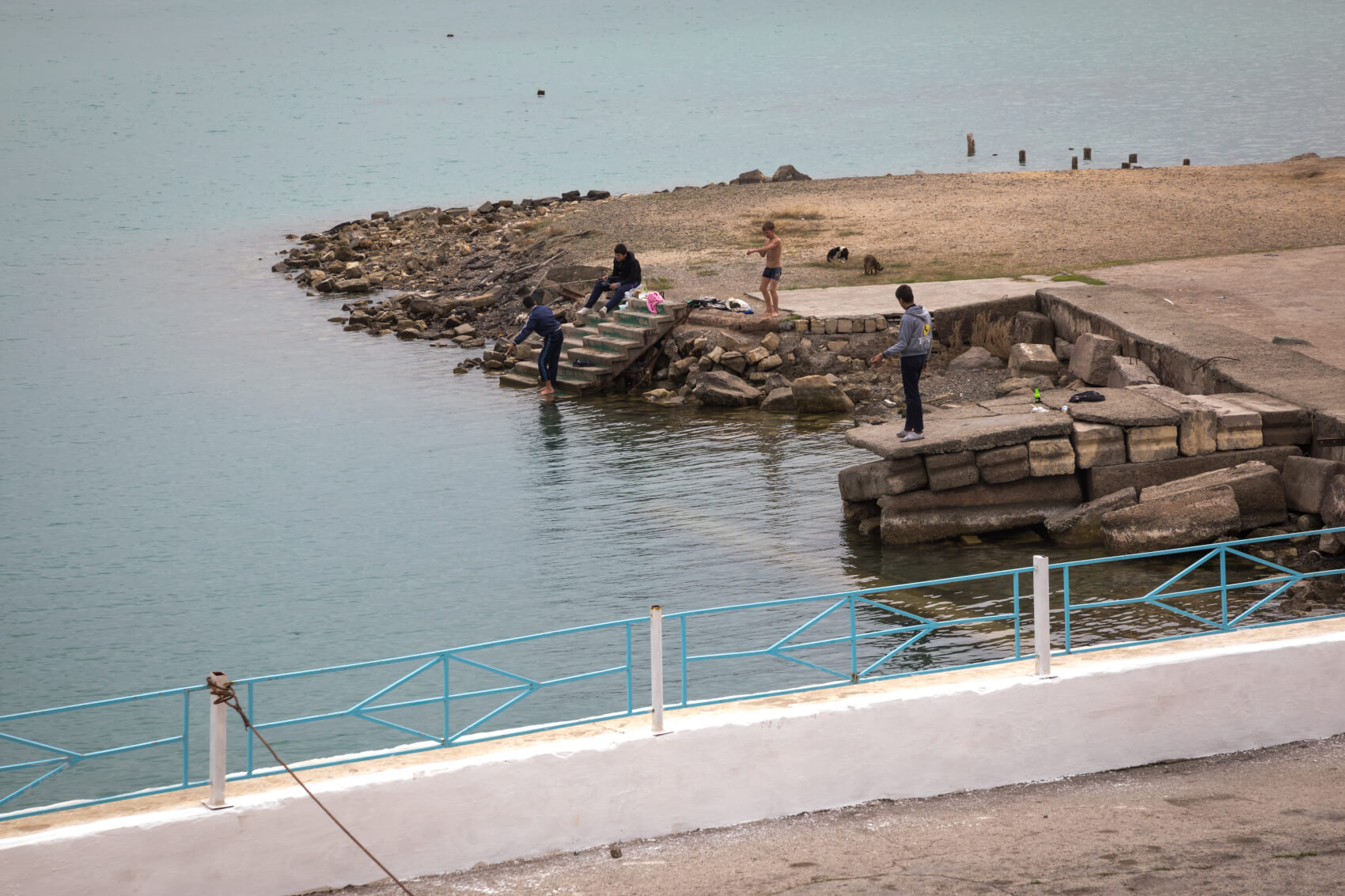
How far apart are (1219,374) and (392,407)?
14.3 metres

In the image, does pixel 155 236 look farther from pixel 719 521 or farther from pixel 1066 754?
pixel 1066 754

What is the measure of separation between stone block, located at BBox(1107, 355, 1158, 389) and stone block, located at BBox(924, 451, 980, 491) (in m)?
3.43

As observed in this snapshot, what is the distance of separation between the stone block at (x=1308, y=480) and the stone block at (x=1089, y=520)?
1.74m

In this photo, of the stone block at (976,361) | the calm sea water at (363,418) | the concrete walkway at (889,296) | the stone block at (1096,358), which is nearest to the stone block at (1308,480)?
the calm sea water at (363,418)

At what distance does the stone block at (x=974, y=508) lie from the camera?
16.8 m

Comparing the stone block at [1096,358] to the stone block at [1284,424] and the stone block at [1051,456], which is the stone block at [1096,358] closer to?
the stone block at [1284,424]

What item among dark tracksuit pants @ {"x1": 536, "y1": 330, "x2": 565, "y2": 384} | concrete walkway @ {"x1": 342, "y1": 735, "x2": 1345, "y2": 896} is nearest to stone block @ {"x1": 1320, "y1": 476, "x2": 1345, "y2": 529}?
concrete walkway @ {"x1": 342, "y1": 735, "x2": 1345, "y2": 896}

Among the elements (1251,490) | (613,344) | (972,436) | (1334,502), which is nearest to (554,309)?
(613,344)

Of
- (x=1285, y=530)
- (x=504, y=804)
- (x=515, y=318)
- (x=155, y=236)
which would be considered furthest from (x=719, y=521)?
(x=155, y=236)

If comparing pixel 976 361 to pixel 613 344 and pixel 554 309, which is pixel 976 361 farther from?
pixel 554 309

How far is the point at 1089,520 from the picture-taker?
648 inches

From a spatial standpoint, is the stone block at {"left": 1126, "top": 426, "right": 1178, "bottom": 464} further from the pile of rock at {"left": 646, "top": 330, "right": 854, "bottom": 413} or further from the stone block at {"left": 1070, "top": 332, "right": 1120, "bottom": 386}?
the pile of rock at {"left": 646, "top": 330, "right": 854, "bottom": 413}

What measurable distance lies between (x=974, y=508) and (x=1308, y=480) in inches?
149

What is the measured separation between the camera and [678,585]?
15789mm
